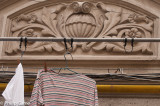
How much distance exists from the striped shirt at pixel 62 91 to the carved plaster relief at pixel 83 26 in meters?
1.35

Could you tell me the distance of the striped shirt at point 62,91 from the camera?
180 inches

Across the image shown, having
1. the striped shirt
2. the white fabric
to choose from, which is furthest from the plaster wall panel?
the white fabric

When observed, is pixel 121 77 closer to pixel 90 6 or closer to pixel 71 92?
pixel 71 92

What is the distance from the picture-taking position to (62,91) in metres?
4.62

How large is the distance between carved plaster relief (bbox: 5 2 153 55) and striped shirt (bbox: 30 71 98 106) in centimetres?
135

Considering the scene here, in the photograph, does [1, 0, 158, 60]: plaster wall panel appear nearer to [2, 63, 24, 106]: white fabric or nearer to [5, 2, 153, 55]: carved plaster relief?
[5, 2, 153, 55]: carved plaster relief

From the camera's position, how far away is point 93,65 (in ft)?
19.5

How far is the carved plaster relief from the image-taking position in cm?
609

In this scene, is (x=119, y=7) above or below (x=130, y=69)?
above

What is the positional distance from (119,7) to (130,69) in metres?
1.05

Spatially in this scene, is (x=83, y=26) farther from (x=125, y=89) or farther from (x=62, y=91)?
(x=62, y=91)

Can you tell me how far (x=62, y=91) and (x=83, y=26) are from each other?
178cm

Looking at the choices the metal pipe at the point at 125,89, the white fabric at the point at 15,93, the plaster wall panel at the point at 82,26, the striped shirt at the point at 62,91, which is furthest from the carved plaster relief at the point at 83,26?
the white fabric at the point at 15,93

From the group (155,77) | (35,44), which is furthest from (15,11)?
(155,77)
